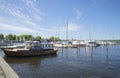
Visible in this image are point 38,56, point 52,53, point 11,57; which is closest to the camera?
point 11,57

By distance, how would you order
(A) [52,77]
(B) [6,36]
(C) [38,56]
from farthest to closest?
1. (B) [6,36]
2. (C) [38,56]
3. (A) [52,77]

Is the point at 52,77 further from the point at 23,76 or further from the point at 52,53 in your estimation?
the point at 52,53

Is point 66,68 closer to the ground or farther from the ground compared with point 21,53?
closer to the ground

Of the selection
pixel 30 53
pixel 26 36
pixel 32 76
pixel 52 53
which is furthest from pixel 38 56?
pixel 26 36

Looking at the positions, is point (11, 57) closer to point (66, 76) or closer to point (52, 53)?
point (52, 53)

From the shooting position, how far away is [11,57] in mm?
38906

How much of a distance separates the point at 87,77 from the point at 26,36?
16410 centimetres

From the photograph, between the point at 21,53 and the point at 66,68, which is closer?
the point at 66,68

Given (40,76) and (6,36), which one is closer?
(40,76)

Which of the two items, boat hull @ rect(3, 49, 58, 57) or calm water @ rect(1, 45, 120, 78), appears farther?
boat hull @ rect(3, 49, 58, 57)

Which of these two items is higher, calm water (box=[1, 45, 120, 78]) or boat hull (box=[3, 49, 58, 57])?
boat hull (box=[3, 49, 58, 57])

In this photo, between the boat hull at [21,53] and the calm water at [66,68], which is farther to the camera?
the boat hull at [21,53]

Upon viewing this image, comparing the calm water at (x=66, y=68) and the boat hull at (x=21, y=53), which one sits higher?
the boat hull at (x=21, y=53)

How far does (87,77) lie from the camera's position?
65.4ft
